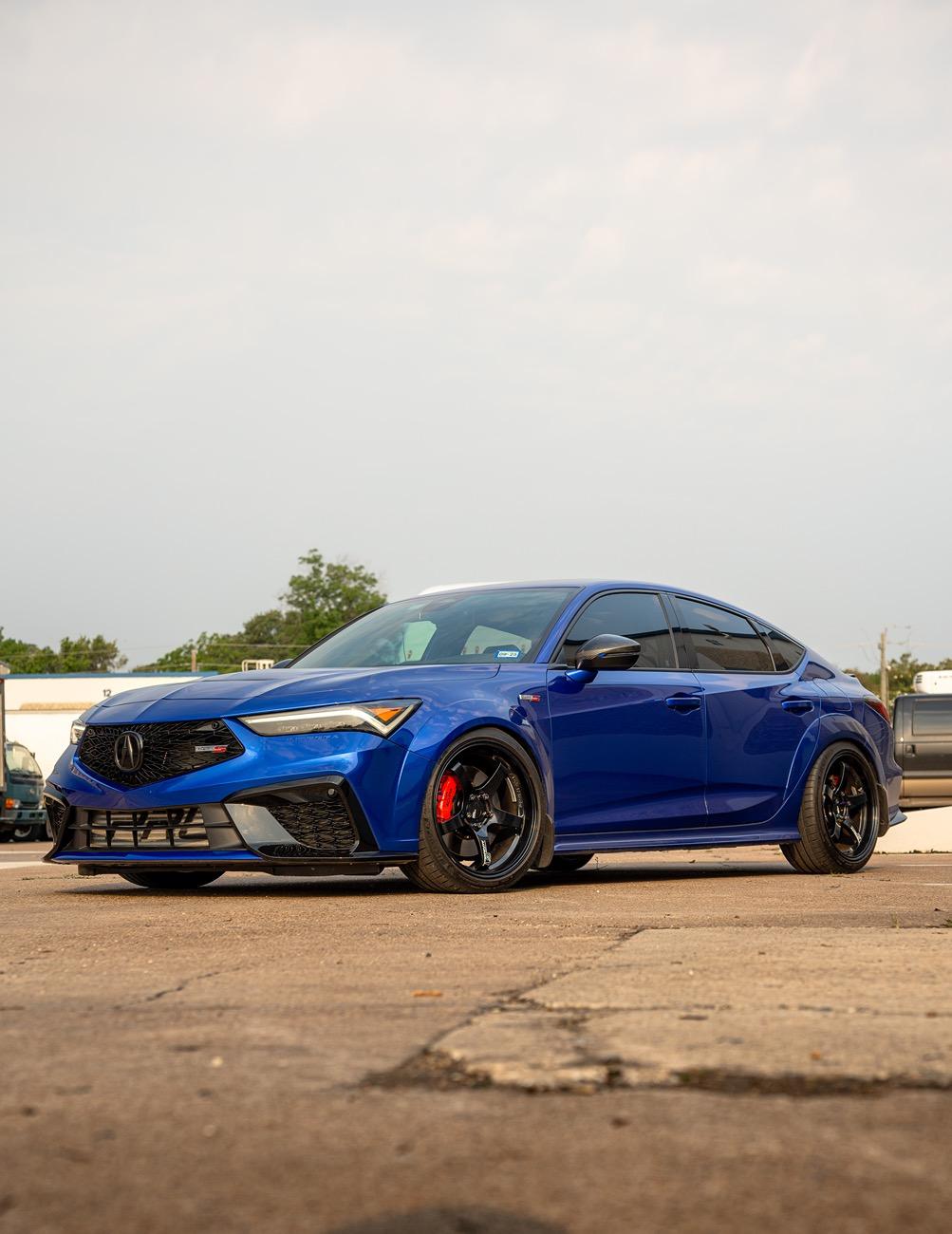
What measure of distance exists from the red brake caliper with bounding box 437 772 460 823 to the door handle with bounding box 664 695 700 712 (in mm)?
1572

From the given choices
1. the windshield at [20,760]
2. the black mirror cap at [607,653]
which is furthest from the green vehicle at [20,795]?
the black mirror cap at [607,653]

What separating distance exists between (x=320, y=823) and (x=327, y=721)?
440 mm

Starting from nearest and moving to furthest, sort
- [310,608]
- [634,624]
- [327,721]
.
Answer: [327,721] → [634,624] → [310,608]


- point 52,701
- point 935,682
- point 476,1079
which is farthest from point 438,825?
point 52,701

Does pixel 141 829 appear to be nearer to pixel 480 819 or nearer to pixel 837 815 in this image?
pixel 480 819

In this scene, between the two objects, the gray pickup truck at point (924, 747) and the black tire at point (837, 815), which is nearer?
the black tire at point (837, 815)

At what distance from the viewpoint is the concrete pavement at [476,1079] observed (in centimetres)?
233

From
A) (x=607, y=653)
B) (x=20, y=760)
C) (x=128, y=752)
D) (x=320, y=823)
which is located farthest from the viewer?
(x=20, y=760)

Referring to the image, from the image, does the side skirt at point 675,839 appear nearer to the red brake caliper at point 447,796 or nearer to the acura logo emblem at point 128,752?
the red brake caliper at point 447,796

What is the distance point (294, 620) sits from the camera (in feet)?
405

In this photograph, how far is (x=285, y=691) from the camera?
24.1 feet

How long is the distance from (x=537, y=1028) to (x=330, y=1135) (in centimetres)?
101

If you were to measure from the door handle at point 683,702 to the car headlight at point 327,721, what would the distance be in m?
1.83

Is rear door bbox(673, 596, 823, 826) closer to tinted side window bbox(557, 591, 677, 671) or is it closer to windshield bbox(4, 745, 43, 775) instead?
tinted side window bbox(557, 591, 677, 671)
